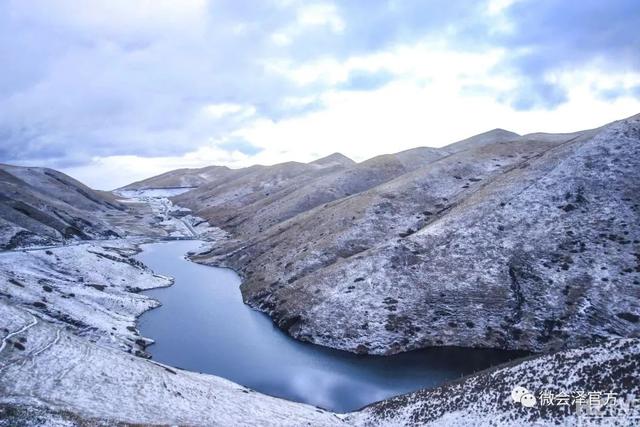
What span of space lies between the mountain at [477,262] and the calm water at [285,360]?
2.58 metres

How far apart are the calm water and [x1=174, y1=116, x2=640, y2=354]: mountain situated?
8.46ft

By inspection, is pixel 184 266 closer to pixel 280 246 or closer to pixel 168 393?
pixel 280 246

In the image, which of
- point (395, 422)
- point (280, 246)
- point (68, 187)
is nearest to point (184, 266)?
point (280, 246)

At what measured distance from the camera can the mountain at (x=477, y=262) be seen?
174 feet

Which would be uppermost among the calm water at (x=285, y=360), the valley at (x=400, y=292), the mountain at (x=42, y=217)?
the mountain at (x=42, y=217)

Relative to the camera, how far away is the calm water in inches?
1738

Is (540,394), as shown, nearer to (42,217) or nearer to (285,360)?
(285,360)

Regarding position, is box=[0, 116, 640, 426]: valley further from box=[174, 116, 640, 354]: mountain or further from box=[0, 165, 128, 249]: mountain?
box=[0, 165, 128, 249]: mountain

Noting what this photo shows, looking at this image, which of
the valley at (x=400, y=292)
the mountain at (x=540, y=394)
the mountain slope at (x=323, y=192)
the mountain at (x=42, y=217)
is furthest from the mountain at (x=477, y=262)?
the mountain at (x=42, y=217)

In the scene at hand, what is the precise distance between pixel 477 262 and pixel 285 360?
1260 inches

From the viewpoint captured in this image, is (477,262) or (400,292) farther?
(477,262)

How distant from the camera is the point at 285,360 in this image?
51.4m

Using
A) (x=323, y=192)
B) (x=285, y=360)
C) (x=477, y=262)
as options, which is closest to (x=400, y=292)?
(x=477, y=262)

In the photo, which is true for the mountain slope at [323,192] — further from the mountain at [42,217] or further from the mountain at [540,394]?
the mountain at [540,394]
